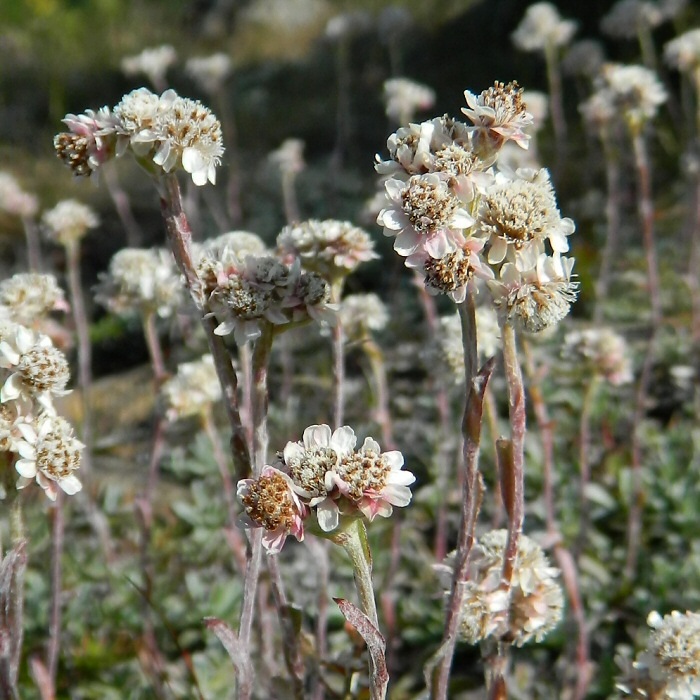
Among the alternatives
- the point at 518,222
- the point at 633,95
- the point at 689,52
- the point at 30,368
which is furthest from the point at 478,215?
the point at 689,52

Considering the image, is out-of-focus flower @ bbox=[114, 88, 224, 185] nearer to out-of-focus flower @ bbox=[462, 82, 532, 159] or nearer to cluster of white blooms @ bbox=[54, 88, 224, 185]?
cluster of white blooms @ bbox=[54, 88, 224, 185]

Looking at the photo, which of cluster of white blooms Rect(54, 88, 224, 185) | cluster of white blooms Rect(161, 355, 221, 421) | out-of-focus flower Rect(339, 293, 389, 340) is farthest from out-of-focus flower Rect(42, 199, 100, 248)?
cluster of white blooms Rect(54, 88, 224, 185)

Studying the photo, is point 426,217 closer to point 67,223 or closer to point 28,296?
point 28,296

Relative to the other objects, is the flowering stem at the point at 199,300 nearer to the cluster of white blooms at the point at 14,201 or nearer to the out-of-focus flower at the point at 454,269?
the out-of-focus flower at the point at 454,269

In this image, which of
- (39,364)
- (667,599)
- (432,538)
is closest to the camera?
(39,364)

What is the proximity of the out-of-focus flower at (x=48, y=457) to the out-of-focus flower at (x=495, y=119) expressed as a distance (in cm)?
74

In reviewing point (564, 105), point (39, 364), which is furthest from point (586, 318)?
point (39, 364)

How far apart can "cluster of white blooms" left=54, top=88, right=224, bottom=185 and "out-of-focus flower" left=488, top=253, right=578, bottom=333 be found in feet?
1.47

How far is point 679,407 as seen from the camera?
3.52m

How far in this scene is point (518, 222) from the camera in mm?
1131

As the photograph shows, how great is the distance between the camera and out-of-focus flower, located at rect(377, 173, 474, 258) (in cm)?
109

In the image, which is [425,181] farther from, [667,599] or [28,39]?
[28,39]

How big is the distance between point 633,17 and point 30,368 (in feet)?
11.9

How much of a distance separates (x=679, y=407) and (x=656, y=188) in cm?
219
